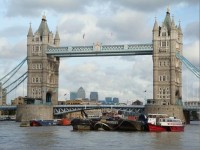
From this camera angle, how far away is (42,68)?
14012 cm

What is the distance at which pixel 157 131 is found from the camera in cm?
8225

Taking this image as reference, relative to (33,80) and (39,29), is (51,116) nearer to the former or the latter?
(33,80)

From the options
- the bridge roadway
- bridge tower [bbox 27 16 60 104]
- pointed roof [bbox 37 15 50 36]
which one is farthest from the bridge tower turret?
pointed roof [bbox 37 15 50 36]

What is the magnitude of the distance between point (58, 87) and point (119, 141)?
87.4 m

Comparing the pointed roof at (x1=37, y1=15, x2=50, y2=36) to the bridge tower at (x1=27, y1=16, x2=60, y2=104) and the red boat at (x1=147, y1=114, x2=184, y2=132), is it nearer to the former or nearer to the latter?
the bridge tower at (x1=27, y1=16, x2=60, y2=104)

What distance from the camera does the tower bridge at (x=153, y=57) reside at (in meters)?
129

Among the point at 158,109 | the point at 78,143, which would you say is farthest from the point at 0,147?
the point at 158,109

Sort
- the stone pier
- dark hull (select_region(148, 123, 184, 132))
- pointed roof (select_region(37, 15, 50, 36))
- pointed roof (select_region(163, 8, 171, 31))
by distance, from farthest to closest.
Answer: pointed roof (select_region(37, 15, 50, 36)) < pointed roof (select_region(163, 8, 171, 31)) < the stone pier < dark hull (select_region(148, 123, 184, 132))

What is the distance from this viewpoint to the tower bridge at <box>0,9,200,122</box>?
129 m

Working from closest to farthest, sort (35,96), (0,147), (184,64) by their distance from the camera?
(0,147) → (184,64) → (35,96)

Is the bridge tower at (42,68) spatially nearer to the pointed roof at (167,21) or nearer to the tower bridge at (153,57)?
the tower bridge at (153,57)

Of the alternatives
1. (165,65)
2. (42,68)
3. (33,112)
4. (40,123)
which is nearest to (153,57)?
(165,65)

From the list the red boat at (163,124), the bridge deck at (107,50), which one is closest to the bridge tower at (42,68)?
the bridge deck at (107,50)

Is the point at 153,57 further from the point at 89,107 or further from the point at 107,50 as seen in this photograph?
the point at 89,107
